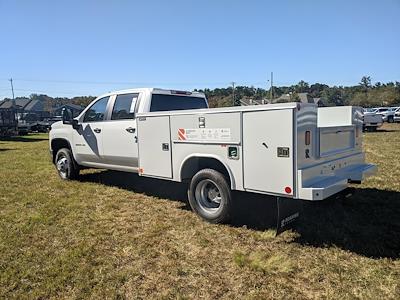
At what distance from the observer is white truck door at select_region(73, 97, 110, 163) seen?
7.28 m

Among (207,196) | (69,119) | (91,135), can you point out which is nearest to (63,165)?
(69,119)

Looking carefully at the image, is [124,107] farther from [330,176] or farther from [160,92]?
[330,176]

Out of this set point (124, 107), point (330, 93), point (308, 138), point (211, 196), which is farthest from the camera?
point (330, 93)

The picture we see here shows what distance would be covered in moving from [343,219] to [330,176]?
1.09m

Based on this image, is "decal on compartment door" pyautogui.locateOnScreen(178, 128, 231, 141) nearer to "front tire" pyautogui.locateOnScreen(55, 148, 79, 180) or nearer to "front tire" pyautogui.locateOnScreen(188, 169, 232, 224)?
"front tire" pyautogui.locateOnScreen(188, 169, 232, 224)

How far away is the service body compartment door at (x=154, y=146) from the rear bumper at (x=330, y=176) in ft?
7.39

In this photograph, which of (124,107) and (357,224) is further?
(124,107)

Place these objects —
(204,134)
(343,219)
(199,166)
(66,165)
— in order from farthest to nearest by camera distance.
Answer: (66,165) < (199,166) < (343,219) < (204,134)

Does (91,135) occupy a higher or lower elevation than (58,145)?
higher

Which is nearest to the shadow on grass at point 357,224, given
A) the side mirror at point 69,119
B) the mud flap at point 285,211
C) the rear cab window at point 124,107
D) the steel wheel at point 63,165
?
the mud flap at point 285,211

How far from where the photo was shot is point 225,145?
4.72 metres

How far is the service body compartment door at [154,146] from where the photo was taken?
5595 mm

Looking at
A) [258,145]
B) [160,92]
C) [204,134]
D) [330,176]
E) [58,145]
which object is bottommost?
[330,176]

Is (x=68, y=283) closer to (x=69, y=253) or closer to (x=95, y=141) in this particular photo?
(x=69, y=253)
